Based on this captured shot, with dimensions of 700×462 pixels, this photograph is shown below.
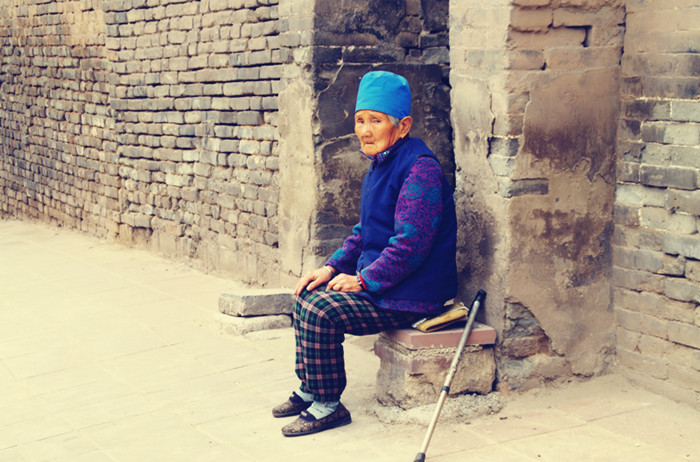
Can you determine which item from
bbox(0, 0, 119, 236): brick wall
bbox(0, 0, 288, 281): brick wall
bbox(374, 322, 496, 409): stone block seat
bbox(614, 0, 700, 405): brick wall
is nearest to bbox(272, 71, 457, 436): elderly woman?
bbox(374, 322, 496, 409): stone block seat

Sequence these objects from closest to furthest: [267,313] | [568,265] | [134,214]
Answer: [568,265]
[267,313]
[134,214]

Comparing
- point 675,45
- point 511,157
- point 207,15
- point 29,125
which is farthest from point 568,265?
point 29,125

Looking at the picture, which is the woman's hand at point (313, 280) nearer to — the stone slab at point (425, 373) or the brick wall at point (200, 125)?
the stone slab at point (425, 373)

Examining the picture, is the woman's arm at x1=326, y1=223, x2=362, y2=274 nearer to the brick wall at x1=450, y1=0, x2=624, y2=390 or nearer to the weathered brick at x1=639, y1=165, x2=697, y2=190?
the brick wall at x1=450, y1=0, x2=624, y2=390

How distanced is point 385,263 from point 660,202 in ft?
4.10

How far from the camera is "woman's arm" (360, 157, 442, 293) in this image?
12.2 feet

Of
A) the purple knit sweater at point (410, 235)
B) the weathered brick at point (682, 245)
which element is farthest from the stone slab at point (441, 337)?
the weathered brick at point (682, 245)

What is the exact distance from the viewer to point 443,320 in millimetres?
3855

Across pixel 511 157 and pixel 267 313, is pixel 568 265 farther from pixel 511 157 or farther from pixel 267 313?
pixel 267 313

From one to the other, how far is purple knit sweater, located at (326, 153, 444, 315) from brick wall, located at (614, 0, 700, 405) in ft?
3.13

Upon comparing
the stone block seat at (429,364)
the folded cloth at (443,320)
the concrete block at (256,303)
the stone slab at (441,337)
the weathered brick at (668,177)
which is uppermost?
the weathered brick at (668,177)

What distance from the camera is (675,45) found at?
12.6ft

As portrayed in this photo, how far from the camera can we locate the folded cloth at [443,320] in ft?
12.6

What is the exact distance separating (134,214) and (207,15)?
2.30 meters
